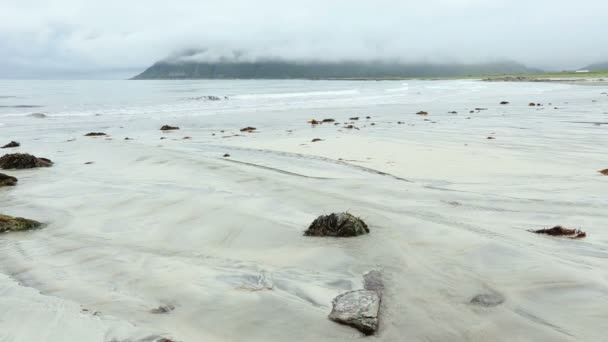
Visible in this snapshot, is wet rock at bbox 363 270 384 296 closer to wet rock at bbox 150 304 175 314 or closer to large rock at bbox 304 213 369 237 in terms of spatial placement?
large rock at bbox 304 213 369 237

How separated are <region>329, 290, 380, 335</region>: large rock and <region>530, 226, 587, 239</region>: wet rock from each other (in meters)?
2.52

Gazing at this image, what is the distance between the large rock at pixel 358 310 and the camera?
10.5ft

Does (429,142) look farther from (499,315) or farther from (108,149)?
(499,315)

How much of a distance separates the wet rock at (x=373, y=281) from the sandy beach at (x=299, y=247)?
7 cm

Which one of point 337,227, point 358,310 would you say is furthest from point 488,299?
point 337,227

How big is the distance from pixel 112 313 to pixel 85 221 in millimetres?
2910

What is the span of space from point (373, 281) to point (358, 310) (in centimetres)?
72

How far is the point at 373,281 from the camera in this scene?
159 inches

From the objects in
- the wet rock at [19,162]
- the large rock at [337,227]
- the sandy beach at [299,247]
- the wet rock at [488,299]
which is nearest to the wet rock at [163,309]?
the sandy beach at [299,247]

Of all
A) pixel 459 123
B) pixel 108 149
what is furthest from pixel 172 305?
pixel 459 123

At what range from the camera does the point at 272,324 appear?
3359mm

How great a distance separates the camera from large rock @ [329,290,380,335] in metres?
3.21

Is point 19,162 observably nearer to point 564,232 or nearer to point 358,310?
point 358,310

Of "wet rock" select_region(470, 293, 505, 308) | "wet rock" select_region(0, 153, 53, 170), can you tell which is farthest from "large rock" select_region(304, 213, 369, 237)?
"wet rock" select_region(0, 153, 53, 170)
